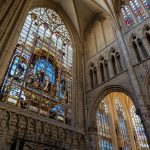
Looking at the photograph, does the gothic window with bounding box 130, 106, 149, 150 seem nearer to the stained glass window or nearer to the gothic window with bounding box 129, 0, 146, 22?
the stained glass window

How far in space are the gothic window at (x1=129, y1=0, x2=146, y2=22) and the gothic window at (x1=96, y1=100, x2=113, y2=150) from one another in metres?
8.85

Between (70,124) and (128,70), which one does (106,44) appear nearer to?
(128,70)

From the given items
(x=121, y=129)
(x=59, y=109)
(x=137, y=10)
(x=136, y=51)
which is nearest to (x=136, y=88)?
(x=136, y=51)

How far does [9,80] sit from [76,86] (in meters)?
→ 4.91

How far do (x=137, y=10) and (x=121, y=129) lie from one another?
1139 centimetres

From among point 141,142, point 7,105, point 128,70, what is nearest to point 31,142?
point 7,105

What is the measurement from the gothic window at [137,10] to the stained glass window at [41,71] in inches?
225

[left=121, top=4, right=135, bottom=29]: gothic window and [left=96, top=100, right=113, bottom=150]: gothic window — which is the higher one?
[left=121, top=4, right=135, bottom=29]: gothic window

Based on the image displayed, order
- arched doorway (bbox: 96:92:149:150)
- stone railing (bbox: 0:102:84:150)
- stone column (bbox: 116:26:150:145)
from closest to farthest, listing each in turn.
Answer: stone railing (bbox: 0:102:84:150), stone column (bbox: 116:26:150:145), arched doorway (bbox: 96:92:149:150)

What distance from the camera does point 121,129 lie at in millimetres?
16547

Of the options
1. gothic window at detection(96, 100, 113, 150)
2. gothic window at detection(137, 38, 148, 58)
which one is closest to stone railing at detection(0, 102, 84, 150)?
Answer: gothic window at detection(96, 100, 113, 150)

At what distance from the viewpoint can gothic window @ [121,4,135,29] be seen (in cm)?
1123

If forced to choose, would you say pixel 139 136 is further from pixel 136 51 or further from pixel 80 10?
pixel 80 10

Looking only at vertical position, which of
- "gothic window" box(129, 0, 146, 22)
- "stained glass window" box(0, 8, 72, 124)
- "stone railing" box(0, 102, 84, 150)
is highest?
"gothic window" box(129, 0, 146, 22)
